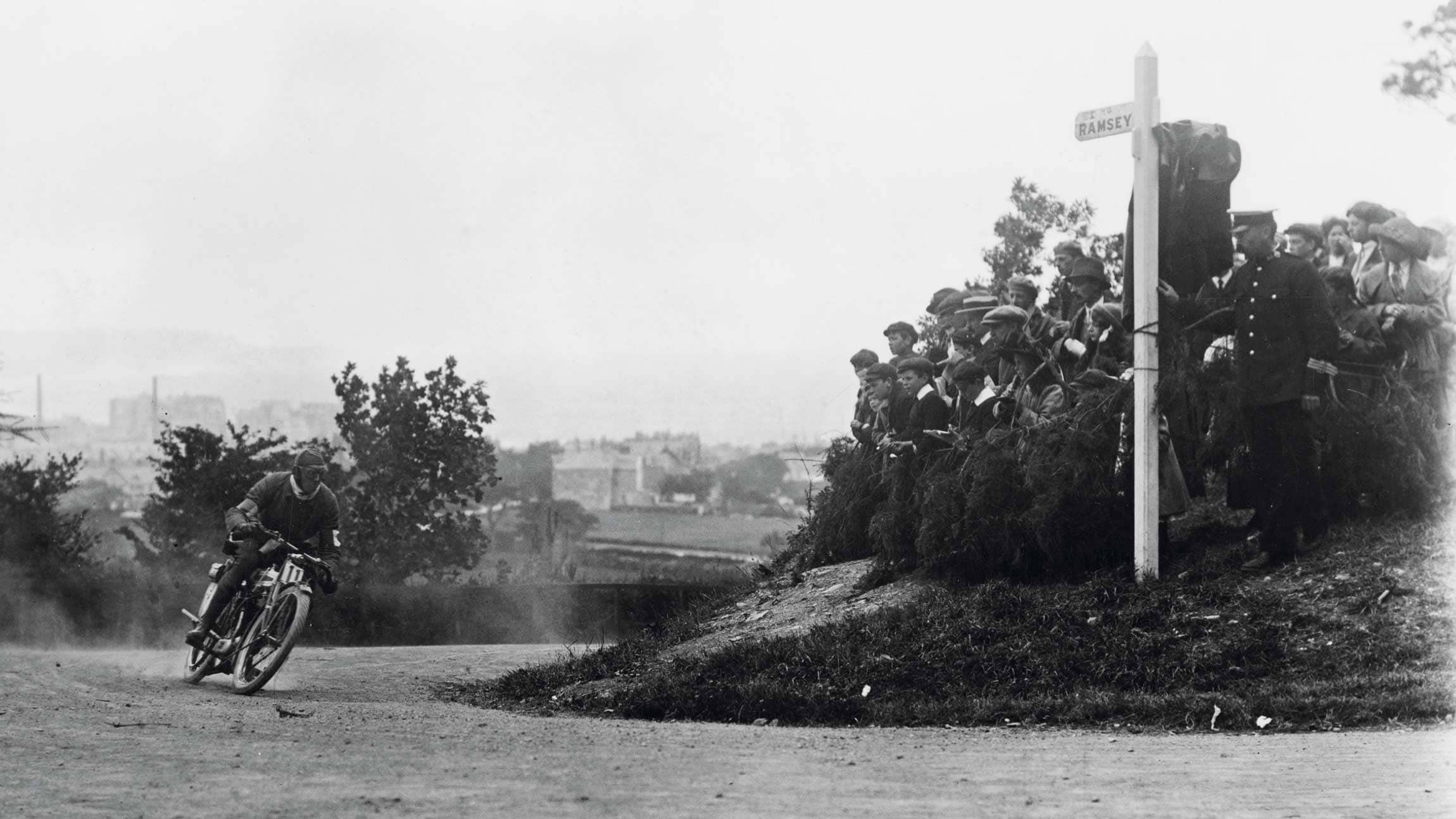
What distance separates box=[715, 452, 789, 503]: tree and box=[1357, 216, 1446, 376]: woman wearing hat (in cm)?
8249

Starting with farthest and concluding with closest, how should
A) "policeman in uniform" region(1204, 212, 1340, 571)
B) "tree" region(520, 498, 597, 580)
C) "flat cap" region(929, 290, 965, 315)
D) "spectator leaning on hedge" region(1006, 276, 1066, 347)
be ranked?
"tree" region(520, 498, 597, 580)
"flat cap" region(929, 290, 965, 315)
"spectator leaning on hedge" region(1006, 276, 1066, 347)
"policeman in uniform" region(1204, 212, 1340, 571)

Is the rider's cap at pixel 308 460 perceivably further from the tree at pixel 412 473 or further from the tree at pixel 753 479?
the tree at pixel 753 479

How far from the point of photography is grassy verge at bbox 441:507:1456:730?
8992mm

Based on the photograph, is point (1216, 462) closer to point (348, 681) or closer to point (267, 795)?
point (348, 681)

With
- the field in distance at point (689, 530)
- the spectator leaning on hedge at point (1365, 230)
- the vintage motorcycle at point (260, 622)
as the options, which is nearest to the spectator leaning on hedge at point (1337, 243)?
the spectator leaning on hedge at point (1365, 230)

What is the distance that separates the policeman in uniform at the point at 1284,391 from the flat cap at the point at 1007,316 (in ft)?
9.07

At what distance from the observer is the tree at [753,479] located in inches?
3969

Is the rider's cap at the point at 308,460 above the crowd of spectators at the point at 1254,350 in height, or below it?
below

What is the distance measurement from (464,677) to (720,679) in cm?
393

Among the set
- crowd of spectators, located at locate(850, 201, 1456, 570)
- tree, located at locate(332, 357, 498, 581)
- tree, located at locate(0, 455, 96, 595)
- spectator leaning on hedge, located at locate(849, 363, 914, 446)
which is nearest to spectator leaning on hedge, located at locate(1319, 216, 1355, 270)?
crowd of spectators, located at locate(850, 201, 1456, 570)

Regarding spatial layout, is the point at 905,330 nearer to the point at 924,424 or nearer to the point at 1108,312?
the point at 924,424

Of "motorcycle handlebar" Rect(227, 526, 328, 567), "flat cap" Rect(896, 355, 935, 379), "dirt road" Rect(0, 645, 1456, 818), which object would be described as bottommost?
"dirt road" Rect(0, 645, 1456, 818)

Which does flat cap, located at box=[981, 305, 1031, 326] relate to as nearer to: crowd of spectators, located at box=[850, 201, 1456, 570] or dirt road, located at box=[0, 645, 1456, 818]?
crowd of spectators, located at box=[850, 201, 1456, 570]

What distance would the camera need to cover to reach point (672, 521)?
278 feet
